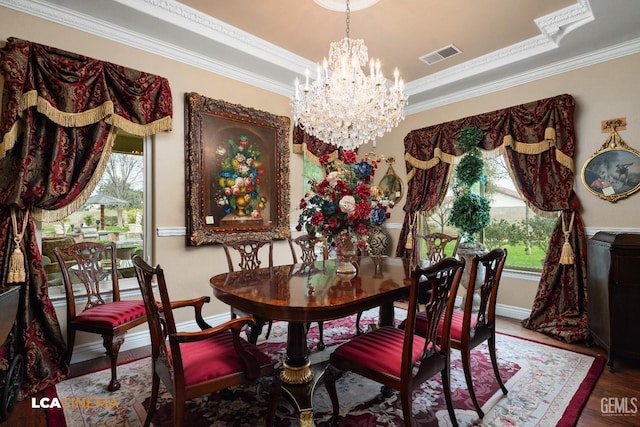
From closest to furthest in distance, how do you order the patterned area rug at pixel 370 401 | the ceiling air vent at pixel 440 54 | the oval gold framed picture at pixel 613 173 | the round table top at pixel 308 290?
→ 1. the round table top at pixel 308 290
2. the patterned area rug at pixel 370 401
3. the oval gold framed picture at pixel 613 173
4. the ceiling air vent at pixel 440 54

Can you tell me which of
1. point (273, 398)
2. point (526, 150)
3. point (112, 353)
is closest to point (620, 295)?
point (526, 150)

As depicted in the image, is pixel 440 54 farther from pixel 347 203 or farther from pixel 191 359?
pixel 191 359

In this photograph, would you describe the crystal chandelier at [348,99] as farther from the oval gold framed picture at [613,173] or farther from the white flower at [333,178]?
the oval gold framed picture at [613,173]

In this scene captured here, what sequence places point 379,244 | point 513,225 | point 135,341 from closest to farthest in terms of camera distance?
point 135,341 → point 513,225 → point 379,244

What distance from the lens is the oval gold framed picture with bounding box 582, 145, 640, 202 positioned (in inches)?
120

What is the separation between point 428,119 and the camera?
4.62m

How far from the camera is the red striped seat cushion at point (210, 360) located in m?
1.54

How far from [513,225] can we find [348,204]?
9.46 ft

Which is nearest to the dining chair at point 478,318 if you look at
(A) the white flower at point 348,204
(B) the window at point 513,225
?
(A) the white flower at point 348,204

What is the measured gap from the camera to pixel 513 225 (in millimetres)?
3969

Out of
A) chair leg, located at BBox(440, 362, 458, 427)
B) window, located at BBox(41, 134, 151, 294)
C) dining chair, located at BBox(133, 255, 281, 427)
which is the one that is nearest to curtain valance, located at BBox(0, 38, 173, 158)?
window, located at BBox(41, 134, 151, 294)

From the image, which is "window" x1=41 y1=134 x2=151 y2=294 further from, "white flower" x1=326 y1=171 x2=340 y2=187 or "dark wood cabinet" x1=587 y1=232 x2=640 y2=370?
"dark wood cabinet" x1=587 y1=232 x2=640 y2=370

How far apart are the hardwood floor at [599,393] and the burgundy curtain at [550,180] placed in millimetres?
385

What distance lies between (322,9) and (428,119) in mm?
2422
